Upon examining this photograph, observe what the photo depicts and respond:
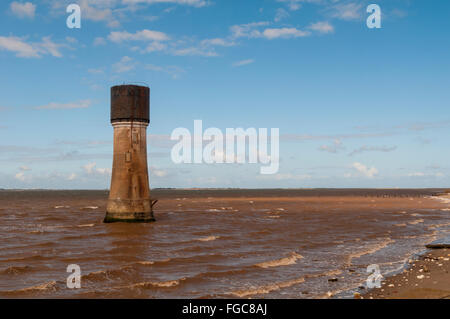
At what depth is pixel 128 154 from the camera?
29.4 metres

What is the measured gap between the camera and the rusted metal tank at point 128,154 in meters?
29.5

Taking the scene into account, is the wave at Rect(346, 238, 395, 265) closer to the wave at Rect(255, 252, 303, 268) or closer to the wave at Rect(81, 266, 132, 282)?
the wave at Rect(255, 252, 303, 268)

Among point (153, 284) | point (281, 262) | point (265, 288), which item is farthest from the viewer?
point (281, 262)

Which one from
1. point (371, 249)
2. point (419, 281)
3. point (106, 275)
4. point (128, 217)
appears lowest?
point (371, 249)

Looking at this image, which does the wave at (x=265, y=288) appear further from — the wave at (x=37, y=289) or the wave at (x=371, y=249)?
the wave at (x=37, y=289)

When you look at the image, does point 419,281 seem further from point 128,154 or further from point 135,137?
point 135,137

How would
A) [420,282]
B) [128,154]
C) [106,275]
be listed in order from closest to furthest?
1. [420,282]
2. [106,275]
3. [128,154]

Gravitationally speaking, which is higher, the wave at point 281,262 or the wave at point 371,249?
the wave at point 281,262

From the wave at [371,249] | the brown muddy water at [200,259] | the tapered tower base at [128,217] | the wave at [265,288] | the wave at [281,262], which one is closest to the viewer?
the wave at [265,288]

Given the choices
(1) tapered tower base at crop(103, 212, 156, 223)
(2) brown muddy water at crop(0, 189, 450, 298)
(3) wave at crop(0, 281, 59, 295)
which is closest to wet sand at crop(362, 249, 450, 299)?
(2) brown muddy water at crop(0, 189, 450, 298)

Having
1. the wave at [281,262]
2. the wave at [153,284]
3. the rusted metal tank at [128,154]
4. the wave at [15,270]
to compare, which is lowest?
the wave at [281,262]

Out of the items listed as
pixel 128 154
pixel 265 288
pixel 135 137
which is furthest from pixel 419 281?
pixel 135 137

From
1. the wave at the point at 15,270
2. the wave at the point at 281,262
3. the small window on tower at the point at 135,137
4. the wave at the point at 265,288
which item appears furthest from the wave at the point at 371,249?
the small window on tower at the point at 135,137
